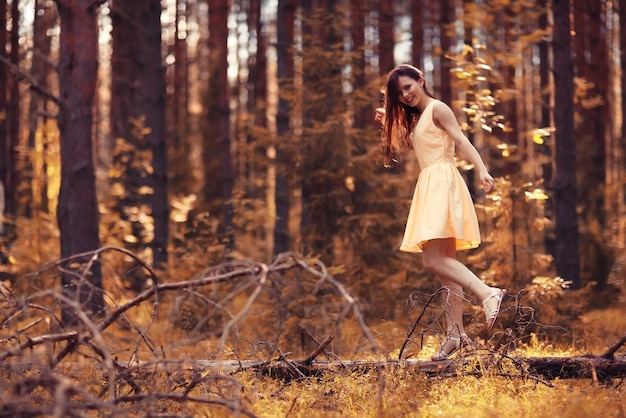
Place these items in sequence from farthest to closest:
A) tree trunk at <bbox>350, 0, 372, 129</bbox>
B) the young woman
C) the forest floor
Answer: tree trunk at <bbox>350, 0, 372, 129</bbox> → the young woman → the forest floor

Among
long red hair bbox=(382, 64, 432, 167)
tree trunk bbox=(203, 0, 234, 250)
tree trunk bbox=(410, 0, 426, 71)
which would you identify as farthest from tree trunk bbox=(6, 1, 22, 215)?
long red hair bbox=(382, 64, 432, 167)

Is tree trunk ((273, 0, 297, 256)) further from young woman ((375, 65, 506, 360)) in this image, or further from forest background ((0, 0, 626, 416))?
young woman ((375, 65, 506, 360))

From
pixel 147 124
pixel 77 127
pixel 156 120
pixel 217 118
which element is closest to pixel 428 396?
pixel 77 127

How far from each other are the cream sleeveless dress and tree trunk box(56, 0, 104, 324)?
3988 mm

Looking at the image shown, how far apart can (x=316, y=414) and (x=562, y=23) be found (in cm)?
636

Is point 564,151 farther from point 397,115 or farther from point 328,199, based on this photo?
point 397,115

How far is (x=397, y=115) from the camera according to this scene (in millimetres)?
6426

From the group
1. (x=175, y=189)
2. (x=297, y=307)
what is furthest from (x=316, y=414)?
(x=175, y=189)

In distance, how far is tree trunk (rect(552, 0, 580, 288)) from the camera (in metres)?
9.32

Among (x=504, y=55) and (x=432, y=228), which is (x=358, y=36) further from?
(x=432, y=228)

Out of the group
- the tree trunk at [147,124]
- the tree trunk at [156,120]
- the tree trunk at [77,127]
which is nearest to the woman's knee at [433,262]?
the tree trunk at [77,127]

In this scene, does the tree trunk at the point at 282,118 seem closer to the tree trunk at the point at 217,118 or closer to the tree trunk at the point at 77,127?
the tree trunk at the point at 77,127

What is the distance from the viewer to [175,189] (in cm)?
2078

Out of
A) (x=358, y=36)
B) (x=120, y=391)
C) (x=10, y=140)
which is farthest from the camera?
(x=358, y=36)
